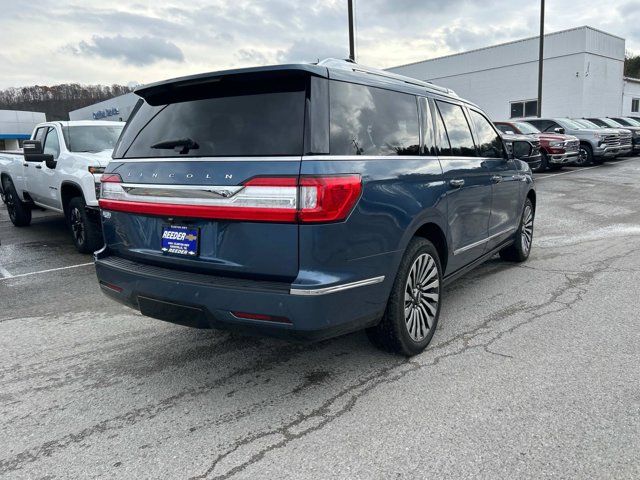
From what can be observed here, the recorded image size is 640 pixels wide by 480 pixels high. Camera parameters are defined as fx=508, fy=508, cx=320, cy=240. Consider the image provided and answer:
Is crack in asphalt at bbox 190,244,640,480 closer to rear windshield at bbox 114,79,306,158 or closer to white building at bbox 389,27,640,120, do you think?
rear windshield at bbox 114,79,306,158

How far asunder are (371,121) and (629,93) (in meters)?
36.6

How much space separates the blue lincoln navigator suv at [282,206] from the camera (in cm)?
Answer: 268

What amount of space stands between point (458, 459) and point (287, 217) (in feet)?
4.79

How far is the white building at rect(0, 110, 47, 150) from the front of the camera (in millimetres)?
57750

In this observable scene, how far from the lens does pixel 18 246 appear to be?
26.7ft

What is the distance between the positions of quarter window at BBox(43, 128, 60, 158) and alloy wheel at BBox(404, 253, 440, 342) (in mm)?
6325

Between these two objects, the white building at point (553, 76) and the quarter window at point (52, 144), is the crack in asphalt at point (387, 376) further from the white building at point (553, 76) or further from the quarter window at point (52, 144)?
the white building at point (553, 76)

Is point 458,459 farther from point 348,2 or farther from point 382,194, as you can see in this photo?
point 348,2

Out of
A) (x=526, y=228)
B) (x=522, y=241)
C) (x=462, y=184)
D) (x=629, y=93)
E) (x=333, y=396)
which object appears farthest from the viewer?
(x=629, y=93)

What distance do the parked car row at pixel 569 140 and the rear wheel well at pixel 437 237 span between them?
520 inches

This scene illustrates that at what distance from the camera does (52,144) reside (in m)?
7.95

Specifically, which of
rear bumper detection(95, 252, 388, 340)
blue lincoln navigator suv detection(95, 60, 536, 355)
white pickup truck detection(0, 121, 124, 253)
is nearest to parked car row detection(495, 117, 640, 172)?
white pickup truck detection(0, 121, 124, 253)

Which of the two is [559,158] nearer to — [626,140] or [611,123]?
[626,140]

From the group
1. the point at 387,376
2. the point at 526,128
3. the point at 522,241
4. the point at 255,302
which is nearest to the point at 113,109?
the point at 526,128
